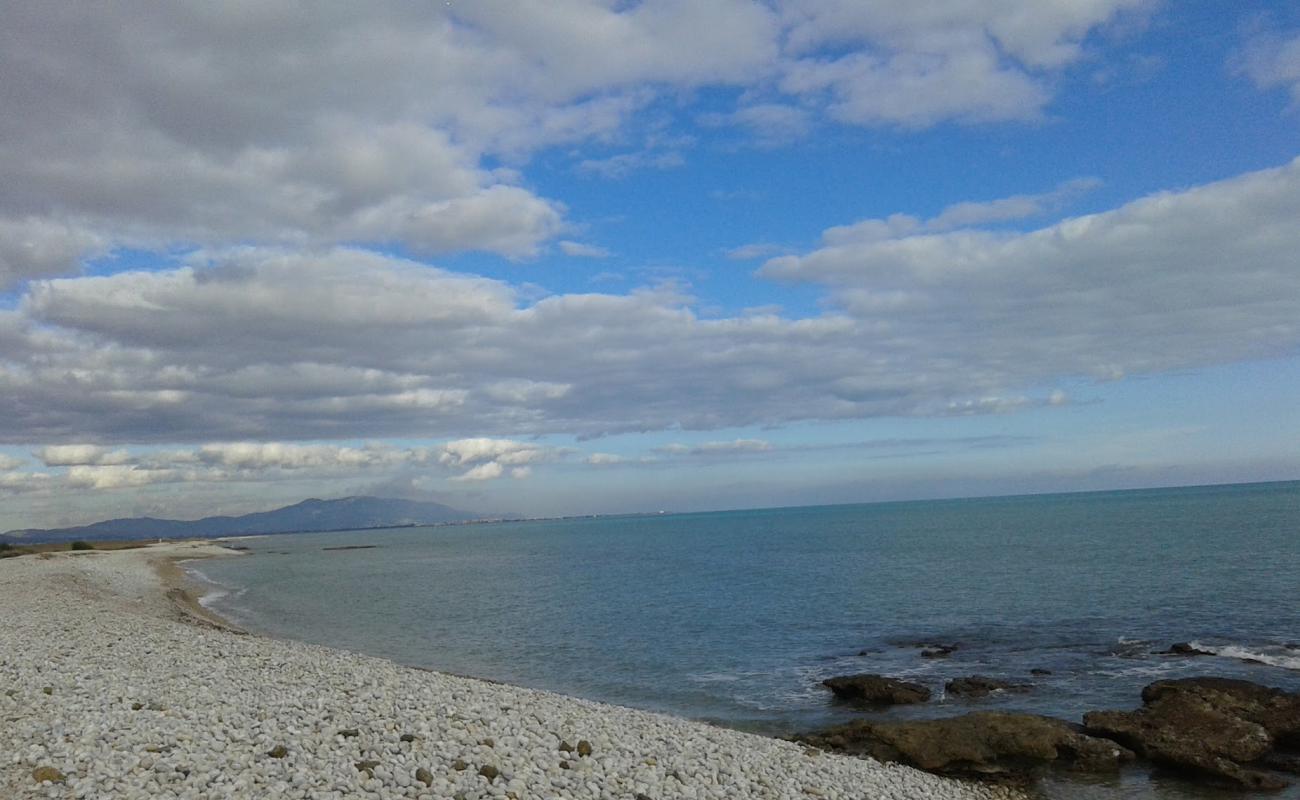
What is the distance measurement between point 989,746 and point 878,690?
261 inches

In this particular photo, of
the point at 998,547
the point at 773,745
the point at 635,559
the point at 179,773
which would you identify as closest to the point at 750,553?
the point at 635,559

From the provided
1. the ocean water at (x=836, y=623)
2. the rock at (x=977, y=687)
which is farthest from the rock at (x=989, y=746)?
the rock at (x=977, y=687)

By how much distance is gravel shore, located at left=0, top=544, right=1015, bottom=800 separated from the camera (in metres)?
12.2

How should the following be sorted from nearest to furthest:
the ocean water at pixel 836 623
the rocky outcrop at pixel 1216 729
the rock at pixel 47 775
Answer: the rock at pixel 47 775 < the rocky outcrop at pixel 1216 729 < the ocean water at pixel 836 623

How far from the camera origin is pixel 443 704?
56.9 feet

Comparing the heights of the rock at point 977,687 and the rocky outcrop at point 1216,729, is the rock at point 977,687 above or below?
below

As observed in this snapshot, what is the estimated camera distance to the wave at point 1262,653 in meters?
28.1

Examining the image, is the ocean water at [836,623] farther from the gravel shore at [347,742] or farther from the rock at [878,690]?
the gravel shore at [347,742]

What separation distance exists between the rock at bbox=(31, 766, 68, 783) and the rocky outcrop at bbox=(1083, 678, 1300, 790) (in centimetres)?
2114

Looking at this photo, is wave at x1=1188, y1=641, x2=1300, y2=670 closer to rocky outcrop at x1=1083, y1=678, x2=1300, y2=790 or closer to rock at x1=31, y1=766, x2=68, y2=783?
rocky outcrop at x1=1083, y1=678, x2=1300, y2=790

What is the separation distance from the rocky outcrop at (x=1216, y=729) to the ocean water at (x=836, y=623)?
1.06 metres

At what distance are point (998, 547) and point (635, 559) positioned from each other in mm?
43313

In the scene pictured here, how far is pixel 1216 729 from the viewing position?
780 inches

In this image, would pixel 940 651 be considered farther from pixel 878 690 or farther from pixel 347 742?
pixel 347 742
